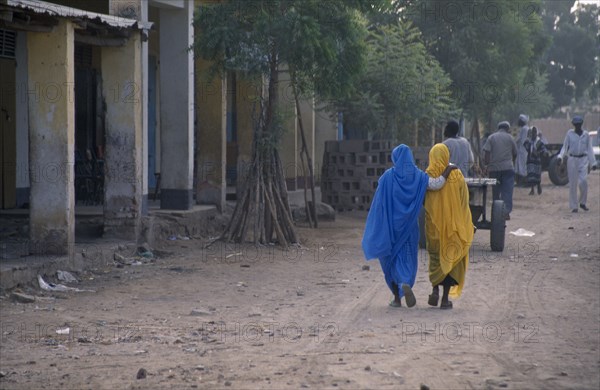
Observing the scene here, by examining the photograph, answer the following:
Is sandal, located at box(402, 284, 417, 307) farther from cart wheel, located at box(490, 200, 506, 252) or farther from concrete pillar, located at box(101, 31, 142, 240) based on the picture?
concrete pillar, located at box(101, 31, 142, 240)

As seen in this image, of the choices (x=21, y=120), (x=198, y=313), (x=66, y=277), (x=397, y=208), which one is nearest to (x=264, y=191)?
(x=66, y=277)

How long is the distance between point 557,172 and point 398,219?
22107mm

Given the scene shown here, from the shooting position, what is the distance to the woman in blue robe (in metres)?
9.49

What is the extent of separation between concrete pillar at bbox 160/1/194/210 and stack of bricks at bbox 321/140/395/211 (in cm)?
508

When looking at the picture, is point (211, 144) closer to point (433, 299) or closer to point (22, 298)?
point (22, 298)

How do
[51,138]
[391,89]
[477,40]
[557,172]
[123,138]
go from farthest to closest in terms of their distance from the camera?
1. [557,172]
2. [477,40]
3. [391,89]
4. [123,138]
5. [51,138]

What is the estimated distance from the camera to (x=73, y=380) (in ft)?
21.6

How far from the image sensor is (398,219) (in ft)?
31.3

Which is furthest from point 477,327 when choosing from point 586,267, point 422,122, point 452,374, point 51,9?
point 422,122

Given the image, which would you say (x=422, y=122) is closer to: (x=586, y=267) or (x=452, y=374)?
(x=586, y=267)

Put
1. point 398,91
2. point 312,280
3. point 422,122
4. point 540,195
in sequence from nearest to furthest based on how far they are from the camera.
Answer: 1. point 312,280
2. point 398,91
3. point 422,122
4. point 540,195

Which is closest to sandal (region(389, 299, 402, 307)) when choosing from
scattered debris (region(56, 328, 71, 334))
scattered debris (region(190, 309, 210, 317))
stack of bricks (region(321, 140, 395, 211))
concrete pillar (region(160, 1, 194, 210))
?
scattered debris (region(190, 309, 210, 317))

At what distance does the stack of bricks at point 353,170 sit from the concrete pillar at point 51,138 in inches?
367

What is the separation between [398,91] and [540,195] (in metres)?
9.30
